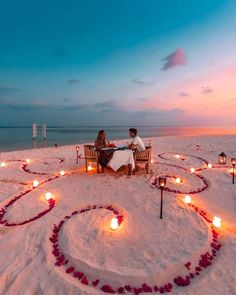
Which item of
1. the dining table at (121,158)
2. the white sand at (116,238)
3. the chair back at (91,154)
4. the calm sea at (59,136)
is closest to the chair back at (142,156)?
the dining table at (121,158)

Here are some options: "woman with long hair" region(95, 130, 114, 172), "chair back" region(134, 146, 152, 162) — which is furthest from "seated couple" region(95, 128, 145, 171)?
"chair back" region(134, 146, 152, 162)

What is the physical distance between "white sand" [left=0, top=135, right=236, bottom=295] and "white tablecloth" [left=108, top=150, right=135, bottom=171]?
0.78 meters

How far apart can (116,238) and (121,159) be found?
4313 millimetres

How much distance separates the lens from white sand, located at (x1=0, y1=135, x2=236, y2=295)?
3596 mm

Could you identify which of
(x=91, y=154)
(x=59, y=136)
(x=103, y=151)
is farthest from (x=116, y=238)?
(x=59, y=136)

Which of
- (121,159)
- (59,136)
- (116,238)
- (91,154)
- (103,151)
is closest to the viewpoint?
(116,238)

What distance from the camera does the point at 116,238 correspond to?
4715mm

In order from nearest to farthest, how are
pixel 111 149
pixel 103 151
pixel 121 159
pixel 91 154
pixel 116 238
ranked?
1. pixel 116 238
2. pixel 121 159
3. pixel 111 149
4. pixel 103 151
5. pixel 91 154

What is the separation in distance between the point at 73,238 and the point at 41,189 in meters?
3.47

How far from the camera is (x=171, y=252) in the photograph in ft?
13.9

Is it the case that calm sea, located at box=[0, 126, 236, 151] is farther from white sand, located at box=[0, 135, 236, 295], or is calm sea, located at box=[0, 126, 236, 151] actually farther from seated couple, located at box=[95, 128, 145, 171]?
white sand, located at box=[0, 135, 236, 295]

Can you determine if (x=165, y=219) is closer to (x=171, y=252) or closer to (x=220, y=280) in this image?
(x=171, y=252)

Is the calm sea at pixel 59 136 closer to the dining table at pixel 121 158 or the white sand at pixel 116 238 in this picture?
the dining table at pixel 121 158

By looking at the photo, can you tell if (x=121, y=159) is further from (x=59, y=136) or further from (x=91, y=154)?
(x=59, y=136)
